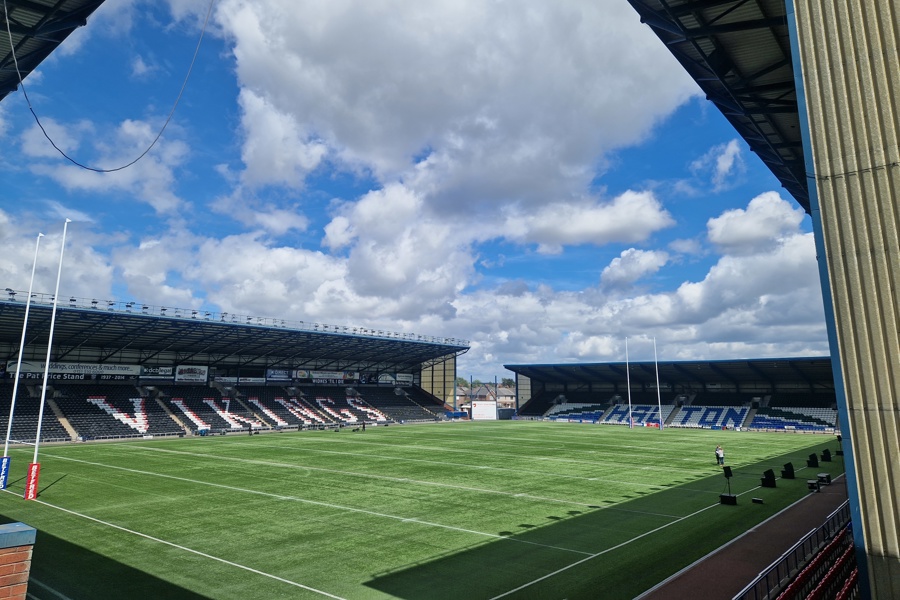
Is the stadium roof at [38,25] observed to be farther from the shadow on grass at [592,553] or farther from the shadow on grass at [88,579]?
the shadow on grass at [592,553]

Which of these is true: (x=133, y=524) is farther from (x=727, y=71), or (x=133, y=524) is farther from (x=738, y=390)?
(x=738, y=390)

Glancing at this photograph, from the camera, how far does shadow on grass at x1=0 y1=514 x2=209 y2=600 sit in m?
13.4

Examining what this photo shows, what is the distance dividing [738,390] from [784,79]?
83.4 metres

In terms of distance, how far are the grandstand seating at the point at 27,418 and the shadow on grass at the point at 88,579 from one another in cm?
4783

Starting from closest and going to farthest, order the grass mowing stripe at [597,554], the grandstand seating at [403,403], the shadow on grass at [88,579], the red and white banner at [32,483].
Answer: the shadow on grass at [88,579] → the grass mowing stripe at [597,554] → the red and white banner at [32,483] → the grandstand seating at [403,403]

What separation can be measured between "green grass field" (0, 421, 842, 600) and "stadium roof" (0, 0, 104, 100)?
1545 cm

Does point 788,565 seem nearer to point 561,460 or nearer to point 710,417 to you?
point 561,460

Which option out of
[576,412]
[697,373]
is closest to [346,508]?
[697,373]

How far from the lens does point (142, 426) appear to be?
62.9 metres

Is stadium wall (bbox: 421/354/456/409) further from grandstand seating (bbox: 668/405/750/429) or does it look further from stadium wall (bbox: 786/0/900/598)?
stadium wall (bbox: 786/0/900/598)

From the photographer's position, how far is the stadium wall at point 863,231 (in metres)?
8.29

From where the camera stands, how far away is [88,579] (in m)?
14.5

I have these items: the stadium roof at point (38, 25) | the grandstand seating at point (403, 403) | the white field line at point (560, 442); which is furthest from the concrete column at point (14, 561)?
the grandstand seating at point (403, 403)

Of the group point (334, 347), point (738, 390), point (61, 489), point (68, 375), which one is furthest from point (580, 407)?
point (61, 489)
